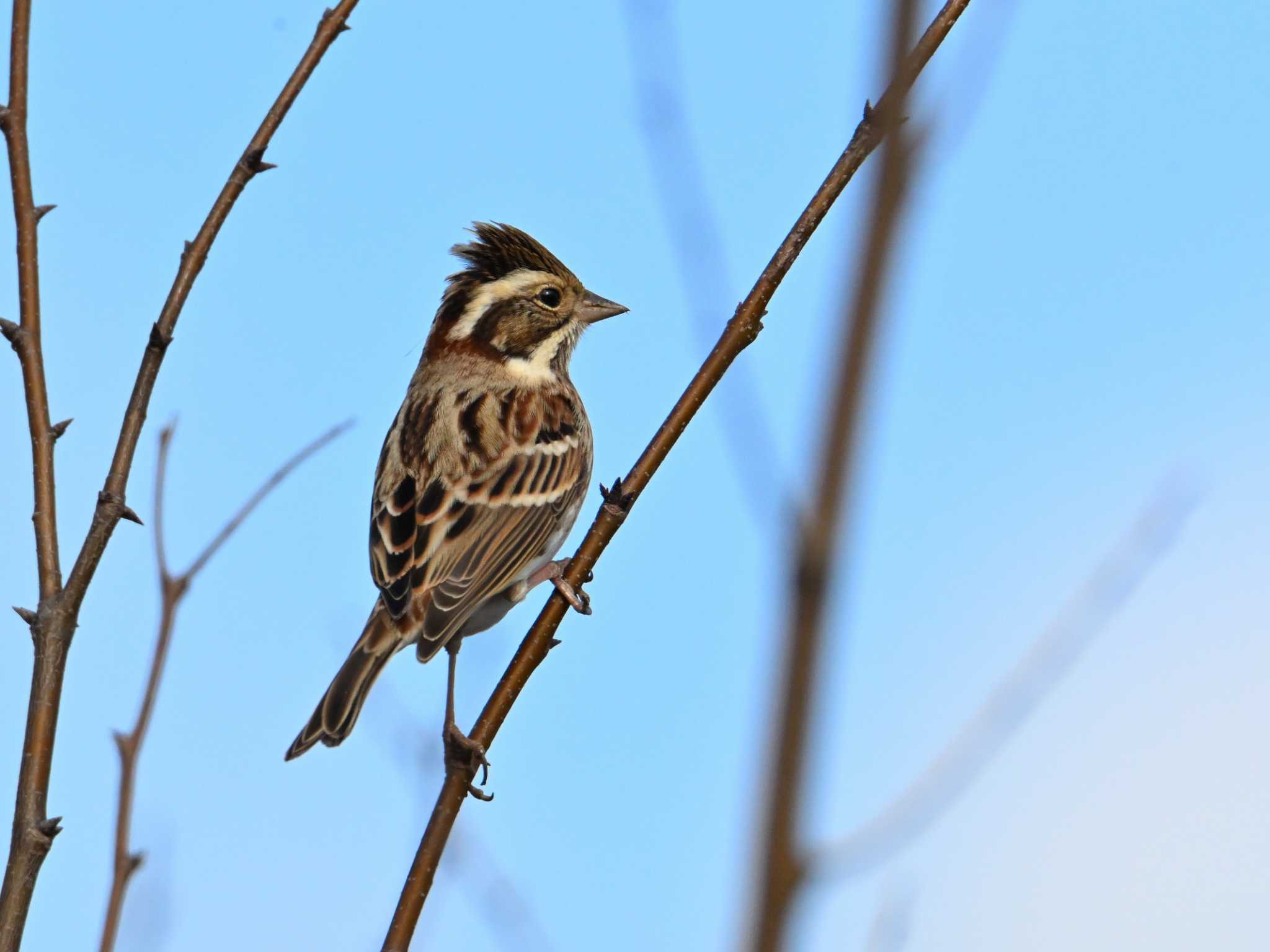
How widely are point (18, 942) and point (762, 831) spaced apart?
316 centimetres

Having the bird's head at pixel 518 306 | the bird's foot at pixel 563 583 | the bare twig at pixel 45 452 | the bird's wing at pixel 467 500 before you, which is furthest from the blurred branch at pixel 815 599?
the bird's head at pixel 518 306

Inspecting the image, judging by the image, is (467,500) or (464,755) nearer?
(464,755)

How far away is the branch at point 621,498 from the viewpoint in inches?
172

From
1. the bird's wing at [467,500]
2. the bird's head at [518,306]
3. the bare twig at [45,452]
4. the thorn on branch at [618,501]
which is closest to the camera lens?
the bare twig at [45,452]

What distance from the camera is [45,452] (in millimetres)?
4734

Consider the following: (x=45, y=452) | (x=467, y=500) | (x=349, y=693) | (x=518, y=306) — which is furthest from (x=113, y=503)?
(x=518, y=306)

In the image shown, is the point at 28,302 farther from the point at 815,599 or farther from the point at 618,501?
the point at 815,599

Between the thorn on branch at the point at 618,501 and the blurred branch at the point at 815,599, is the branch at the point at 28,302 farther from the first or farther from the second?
the blurred branch at the point at 815,599

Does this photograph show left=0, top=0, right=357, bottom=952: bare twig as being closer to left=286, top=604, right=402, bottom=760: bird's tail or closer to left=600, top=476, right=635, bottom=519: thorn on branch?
left=600, top=476, right=635, bottom=519: thorn on branch

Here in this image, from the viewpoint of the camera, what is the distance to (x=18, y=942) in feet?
13.1

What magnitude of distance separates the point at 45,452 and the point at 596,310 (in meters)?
5.72

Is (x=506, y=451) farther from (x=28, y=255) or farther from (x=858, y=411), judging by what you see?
(x=858, y=411)

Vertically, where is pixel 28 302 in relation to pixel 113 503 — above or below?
above

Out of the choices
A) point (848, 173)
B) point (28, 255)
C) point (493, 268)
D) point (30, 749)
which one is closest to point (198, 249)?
point (28, 255)
